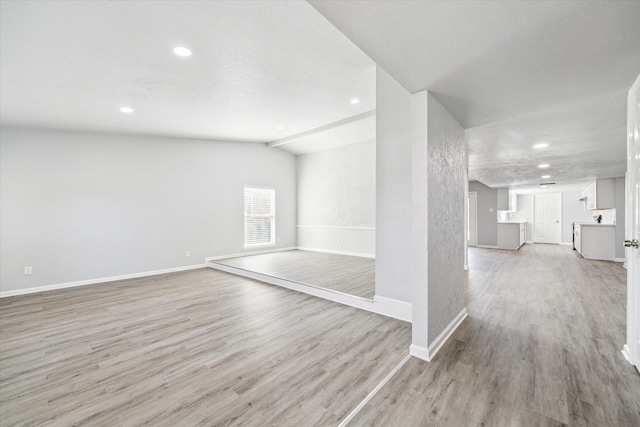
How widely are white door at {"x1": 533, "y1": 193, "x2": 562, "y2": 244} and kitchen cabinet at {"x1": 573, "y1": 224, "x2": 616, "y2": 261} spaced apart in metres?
3.99

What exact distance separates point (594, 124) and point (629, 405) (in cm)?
307

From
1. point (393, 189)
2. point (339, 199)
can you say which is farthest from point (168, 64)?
point (339, 199)

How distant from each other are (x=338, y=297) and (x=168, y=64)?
3363 millimetres

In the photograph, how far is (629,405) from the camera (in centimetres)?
166

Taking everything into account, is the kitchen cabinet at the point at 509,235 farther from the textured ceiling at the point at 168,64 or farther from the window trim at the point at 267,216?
the window trim at the point at 267,216

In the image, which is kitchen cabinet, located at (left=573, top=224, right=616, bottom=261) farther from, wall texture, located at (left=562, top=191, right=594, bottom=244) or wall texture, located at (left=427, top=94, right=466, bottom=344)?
wall texture, located at (left=427, top=94, right=466, bottom=344)

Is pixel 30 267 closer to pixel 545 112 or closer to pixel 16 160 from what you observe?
pixel 16 160

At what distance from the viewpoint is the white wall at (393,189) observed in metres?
2.97

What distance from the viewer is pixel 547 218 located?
36.0 feet

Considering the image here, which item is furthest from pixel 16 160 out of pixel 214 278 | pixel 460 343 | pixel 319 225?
pixel 460 343

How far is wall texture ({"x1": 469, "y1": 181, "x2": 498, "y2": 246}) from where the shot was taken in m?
9.20

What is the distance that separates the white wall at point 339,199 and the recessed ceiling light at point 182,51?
4.73 metres

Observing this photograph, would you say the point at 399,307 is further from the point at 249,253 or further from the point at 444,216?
the point at 249,253

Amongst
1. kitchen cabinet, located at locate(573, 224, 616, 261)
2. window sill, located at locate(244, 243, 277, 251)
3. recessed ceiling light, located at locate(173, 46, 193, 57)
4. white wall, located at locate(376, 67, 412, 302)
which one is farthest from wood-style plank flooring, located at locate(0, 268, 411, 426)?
kitchen cabinet, located at locate(573, 224, 616, 261)
